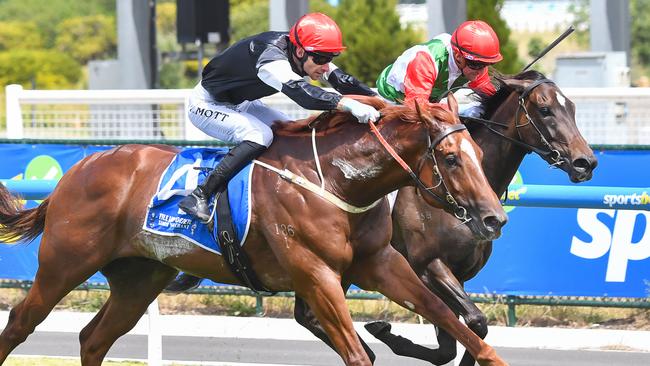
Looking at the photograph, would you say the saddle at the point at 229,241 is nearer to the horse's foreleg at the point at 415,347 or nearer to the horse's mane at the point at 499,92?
the horse's foreleg at the point at 415,347

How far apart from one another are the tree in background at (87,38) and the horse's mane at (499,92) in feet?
155

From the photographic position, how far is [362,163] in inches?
235

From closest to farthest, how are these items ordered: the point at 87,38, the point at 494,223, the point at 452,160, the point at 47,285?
the point at 494,223, the point at 452,160, the point at 47,285, the point at 87,38

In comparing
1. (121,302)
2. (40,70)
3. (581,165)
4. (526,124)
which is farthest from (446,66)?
(40,70)

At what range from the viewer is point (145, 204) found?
21.5ft

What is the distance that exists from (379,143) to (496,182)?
4.46 ft

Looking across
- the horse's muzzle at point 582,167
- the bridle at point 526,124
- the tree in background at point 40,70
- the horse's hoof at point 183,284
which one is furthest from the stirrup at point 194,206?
the tree in background at point 40,70

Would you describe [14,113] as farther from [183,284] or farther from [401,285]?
[401,285]

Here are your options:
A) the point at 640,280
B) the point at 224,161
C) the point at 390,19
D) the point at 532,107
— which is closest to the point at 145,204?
the point at 224,161

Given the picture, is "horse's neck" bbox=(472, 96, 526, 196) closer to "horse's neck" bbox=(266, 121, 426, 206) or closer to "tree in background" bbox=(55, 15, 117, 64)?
"horse's neck" bbox=(266, 121, 426, 206)

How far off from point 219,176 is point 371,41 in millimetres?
20824

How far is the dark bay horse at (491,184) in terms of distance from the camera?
6.84 metres

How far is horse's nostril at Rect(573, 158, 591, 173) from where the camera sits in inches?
267

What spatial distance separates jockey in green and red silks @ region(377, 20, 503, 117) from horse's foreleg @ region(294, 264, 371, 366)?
125 centimetres
